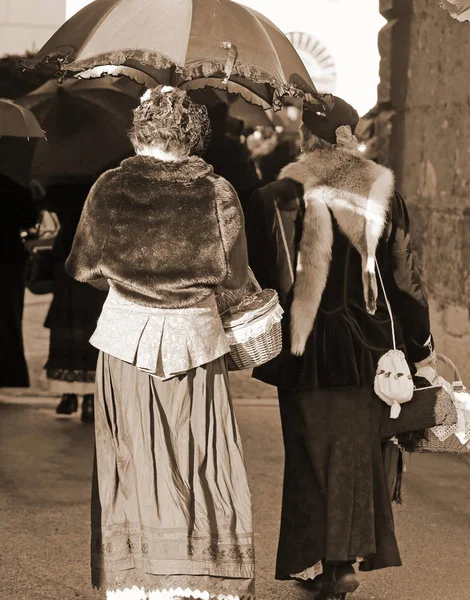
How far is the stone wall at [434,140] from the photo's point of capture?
8297 mm

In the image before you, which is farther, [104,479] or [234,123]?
[234,123]

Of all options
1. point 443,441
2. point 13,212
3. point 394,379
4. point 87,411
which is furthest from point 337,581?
point 13,212

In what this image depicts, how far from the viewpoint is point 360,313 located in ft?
16.5

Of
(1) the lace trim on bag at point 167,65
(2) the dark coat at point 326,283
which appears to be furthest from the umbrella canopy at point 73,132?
(2) the dark coat at point 326,283

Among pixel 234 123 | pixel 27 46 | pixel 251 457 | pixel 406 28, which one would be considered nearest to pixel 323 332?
pixel 251 457

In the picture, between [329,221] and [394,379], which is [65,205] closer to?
[329,221]

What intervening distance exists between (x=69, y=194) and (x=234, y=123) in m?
1.16

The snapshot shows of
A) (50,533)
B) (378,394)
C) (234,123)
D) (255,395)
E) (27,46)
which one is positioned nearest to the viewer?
(378,394)

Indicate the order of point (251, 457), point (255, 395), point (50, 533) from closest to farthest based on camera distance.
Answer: point (50, 533), point (251, 457), point (255, 395)

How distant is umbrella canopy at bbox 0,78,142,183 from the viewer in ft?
27.2

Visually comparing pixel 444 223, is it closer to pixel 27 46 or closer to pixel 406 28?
pixel 406 28

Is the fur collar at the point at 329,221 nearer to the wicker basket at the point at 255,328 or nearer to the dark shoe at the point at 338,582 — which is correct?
the wicker basket at the point at 255,328

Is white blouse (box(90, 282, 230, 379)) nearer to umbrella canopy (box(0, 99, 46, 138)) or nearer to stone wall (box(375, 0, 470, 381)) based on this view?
umbrella canopy (box(0, 99, 46, 138))

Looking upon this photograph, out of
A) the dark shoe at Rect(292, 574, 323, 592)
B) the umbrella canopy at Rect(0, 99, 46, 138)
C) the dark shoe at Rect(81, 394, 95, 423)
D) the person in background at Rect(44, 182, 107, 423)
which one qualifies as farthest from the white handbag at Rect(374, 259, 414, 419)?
the dark shoe at Rect(81, 394, 95, 423)
